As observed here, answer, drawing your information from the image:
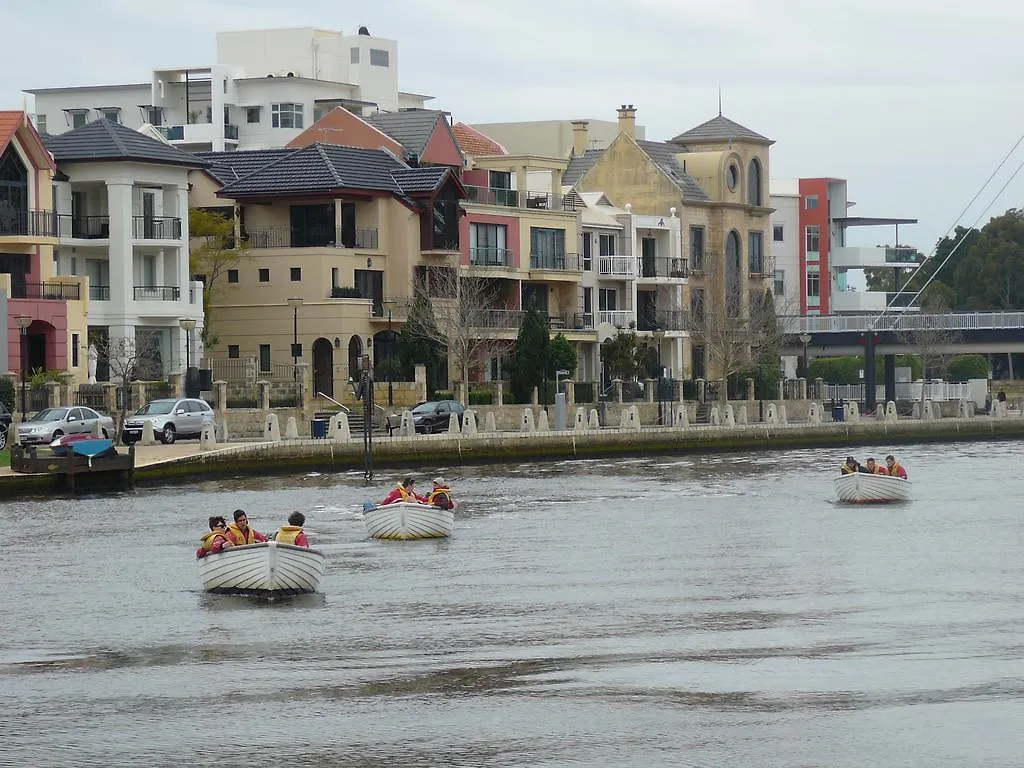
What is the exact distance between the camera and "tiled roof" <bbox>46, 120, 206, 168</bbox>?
86.0 metres

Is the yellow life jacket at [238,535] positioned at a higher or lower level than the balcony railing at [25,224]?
lower

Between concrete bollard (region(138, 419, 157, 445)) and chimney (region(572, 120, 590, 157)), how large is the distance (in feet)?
179

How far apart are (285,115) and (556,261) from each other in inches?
1232

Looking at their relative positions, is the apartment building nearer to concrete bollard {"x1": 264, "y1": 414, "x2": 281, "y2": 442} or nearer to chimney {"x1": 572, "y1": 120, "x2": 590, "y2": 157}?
concrete bollard {"x1": 264, "y1": 414, "x2": 281, "y2": 442}

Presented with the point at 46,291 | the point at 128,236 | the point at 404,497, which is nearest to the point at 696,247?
the point at 128,236

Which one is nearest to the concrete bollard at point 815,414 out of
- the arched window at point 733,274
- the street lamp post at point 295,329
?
the arched window at point 733,274

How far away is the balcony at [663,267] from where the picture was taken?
364 feet

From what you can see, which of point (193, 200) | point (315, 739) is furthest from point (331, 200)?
point (315, 739)

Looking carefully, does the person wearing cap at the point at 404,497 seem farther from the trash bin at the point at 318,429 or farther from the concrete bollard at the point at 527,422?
the concrete bollard at the point at 527,422

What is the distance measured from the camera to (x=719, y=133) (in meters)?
120

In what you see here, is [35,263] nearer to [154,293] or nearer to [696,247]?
[154,293]

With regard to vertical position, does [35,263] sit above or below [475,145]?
below

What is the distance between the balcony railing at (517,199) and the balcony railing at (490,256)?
87.2 inches

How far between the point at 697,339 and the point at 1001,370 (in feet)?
163
